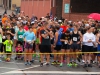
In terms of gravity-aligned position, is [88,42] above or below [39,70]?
above

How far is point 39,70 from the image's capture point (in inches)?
439

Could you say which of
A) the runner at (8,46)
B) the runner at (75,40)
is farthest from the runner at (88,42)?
the runner at (8,46)

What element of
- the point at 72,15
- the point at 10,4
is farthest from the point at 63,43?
the point at 10,4

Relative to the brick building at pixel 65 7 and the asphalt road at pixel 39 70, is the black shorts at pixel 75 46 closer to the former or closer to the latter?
the asphalt road at pixel 39 70

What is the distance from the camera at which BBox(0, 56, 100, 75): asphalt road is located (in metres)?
10.7

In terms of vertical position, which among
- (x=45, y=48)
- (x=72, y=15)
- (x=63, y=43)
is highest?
(x=72, y=15)

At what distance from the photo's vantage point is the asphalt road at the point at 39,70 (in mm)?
10695

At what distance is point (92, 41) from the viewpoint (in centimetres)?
1207

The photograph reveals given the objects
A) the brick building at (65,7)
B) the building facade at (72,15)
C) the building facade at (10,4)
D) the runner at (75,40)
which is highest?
the building facade at (10,4)

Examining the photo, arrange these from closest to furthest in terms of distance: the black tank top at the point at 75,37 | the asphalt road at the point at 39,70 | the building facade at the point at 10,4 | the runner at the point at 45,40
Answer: the asphalt road at the point at 39,70 → the runner at the point at 45,40 → the black tank top at the point at 75,37 → the building facade at the point at 10,4

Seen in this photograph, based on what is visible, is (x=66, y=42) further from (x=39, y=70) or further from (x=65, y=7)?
(x=65, y=7)

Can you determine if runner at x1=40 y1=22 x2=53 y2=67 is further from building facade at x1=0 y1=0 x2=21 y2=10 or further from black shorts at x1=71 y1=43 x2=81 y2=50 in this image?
building facade at x1=0 y1=0 x2=21 y2=10

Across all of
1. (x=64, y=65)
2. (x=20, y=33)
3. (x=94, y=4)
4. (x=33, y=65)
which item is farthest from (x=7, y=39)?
(x=94, y=4)

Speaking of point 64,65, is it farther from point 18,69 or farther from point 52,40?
point 18,69
